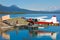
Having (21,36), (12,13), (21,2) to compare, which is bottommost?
(21,36)

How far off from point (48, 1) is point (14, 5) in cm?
39

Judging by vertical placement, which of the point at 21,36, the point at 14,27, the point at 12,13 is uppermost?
the point at 12,13

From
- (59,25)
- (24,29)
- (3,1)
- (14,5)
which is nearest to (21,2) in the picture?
(14,5)

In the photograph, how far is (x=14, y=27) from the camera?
1.16 m

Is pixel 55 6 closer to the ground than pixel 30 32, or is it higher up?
higher up

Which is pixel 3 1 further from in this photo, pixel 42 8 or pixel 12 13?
pixel 42 8

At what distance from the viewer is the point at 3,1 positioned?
1.16 meters

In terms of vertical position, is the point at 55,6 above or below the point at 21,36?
above

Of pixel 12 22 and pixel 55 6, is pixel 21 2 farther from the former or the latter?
pixel 55 6

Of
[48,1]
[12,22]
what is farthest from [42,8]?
[12,22]

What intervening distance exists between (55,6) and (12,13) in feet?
1.62

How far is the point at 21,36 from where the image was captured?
1154 millimetres

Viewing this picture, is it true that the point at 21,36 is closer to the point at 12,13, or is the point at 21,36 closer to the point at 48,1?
the point at 12,13

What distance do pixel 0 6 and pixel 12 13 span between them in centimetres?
15
